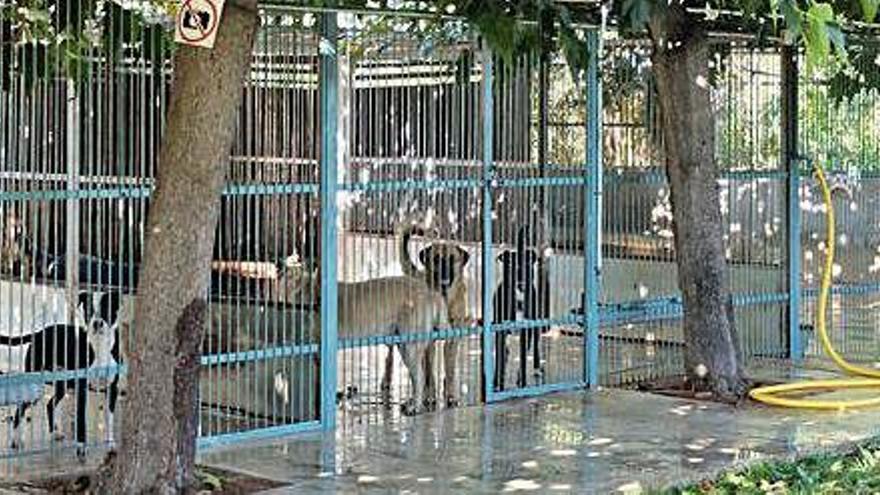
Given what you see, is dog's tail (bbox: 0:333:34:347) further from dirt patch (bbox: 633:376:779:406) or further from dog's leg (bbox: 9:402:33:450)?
dirt patch (bbox: 633:376:779:406)

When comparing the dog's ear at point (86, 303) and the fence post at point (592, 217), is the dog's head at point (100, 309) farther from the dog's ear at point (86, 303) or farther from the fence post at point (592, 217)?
the fence post at point (592, 217)

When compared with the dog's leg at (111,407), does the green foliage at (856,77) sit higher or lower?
higher

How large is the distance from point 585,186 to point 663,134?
25.8 inches

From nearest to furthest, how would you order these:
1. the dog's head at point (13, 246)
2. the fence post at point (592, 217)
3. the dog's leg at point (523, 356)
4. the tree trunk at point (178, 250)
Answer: the tree trunk at point (178, 250) → the dog's head at point (13, 246) → the dog's leg at point (523, 356) → the fence post at point (592, 217)

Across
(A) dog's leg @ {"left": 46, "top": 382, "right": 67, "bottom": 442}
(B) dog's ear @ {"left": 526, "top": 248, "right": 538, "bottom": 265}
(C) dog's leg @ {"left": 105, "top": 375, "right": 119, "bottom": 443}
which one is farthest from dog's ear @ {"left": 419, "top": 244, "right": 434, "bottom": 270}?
(A) dog's leg @ {"left": 46, "top": 382, "right": 67, "bottom": 442}

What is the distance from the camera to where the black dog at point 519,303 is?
1128 cm

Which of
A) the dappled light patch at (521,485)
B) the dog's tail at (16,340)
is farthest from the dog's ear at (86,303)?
the dappled light patch at (521,485)

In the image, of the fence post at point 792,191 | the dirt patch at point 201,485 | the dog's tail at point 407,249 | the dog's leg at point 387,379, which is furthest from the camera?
the fence post at point 792,191

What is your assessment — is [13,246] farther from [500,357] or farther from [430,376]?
[500,357]

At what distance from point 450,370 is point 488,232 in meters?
0.93

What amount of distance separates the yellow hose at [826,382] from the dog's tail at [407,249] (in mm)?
2429

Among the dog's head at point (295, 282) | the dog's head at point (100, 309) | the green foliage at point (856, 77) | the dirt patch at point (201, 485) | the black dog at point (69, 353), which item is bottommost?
the dirt patch at point (201, 485)

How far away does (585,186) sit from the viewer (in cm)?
1181

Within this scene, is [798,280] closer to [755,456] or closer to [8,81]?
[755,456]
